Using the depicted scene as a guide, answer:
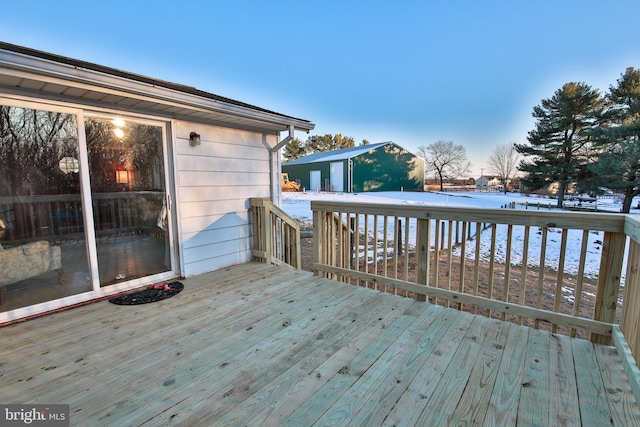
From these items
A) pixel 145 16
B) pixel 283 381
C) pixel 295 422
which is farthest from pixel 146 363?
pixel 145 16

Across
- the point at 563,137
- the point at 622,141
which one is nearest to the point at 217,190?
the point at 622,141

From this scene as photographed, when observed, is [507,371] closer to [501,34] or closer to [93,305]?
[93,305]

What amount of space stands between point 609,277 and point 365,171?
1913cm

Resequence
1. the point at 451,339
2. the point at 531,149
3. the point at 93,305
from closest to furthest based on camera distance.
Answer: the point at 451,339 < the point at 93,305 < the point at 531,149

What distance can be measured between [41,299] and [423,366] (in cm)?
322

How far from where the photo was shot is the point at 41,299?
8.43 feet

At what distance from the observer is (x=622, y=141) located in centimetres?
1313

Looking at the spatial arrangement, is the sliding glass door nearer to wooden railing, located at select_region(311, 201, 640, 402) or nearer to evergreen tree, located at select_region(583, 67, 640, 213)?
wooden railing, located at select_region(311, 201, 640, 402)

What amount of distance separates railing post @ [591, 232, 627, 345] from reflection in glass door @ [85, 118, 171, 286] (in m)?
3.96

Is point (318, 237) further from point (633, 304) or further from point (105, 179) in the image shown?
point (633, 304)

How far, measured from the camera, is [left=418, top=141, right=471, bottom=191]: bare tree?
30.9m

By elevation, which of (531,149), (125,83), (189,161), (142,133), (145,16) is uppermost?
(145,16)

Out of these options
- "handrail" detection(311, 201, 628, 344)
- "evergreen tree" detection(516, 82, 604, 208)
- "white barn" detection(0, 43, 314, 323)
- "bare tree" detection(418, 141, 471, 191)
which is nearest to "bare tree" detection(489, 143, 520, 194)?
"bare tree" detection(418, 141, 471, 191)

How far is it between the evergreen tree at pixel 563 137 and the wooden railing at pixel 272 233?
60.3ft
